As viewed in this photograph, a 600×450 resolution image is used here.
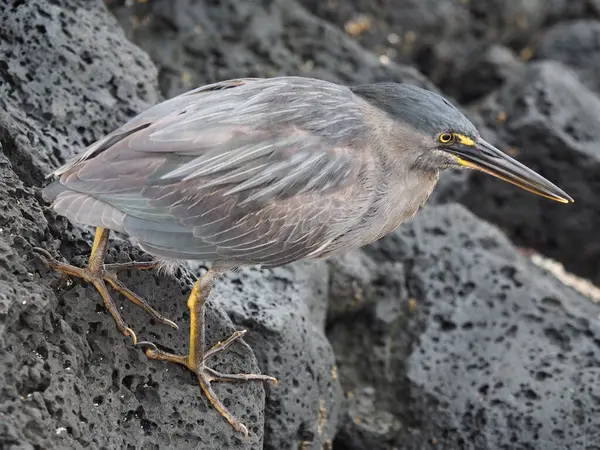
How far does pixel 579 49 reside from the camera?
998cm

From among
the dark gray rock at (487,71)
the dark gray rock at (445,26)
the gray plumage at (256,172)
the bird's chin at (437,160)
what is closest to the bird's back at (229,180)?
the gray plumage at (256,172)

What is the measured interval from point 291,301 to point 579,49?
21.0 feet

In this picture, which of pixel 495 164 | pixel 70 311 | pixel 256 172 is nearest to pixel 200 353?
pixel 70 311

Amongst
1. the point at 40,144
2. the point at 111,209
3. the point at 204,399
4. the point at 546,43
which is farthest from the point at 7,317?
the point at 546,43

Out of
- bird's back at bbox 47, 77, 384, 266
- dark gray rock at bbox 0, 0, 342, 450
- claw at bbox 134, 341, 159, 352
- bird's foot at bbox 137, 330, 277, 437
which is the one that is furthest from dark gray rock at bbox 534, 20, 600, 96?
claw at bbox 134, 341, 159, 352

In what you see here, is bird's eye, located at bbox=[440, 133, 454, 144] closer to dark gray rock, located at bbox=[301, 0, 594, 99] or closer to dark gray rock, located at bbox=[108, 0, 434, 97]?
dark gray rock, located at bbox=[108, 0, 434, 97]

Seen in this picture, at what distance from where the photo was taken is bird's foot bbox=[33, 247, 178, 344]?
3836 mm

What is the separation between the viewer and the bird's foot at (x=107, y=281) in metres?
3.84

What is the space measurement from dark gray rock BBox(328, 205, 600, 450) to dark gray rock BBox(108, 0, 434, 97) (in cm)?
159

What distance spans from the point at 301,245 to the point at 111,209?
863 millimetres

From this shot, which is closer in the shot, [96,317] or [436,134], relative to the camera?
[96,317]

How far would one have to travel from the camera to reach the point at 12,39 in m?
4.84

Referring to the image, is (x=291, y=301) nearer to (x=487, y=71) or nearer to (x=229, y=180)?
(x=229, y=180)

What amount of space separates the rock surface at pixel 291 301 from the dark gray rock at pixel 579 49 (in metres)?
1.78
